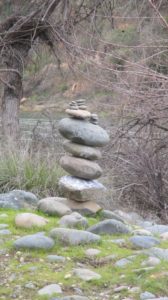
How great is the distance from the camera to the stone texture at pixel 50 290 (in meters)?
4.29

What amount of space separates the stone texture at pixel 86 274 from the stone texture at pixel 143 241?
89cm

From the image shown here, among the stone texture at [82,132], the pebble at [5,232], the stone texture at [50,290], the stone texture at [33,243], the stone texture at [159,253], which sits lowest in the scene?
the pebble at [5,232]

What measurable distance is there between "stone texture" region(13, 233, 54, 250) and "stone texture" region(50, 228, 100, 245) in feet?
0.47

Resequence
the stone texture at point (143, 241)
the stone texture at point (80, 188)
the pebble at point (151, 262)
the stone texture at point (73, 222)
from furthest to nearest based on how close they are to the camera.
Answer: the stone texture at point (80, 188), the stone texture at point (73, 222), the stone texture at point (143, 241), the pebble at point (151, 262)

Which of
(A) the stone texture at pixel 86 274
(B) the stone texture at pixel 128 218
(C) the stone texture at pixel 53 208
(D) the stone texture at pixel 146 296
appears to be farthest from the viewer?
(B) the stone texture at pixel 128 218

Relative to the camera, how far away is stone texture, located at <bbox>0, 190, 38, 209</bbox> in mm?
7191

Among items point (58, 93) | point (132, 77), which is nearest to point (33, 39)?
point (132, 77)

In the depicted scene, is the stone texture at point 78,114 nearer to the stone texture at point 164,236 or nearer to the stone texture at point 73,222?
the stone texture at point 73,222

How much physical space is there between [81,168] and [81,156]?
212 mm

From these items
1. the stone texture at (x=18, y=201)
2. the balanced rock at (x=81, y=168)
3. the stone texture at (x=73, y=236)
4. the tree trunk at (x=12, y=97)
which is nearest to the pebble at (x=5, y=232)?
the stone texture at (x=73, y=236)

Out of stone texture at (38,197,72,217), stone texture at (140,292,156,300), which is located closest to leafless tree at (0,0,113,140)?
stone texture at (38,197,72,217)

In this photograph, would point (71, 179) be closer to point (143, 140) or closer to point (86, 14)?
point (143, 140)

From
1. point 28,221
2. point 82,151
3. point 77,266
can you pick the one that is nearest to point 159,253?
point 77,266

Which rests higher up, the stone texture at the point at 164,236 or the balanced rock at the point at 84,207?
the stone texture at the point at 164,236
